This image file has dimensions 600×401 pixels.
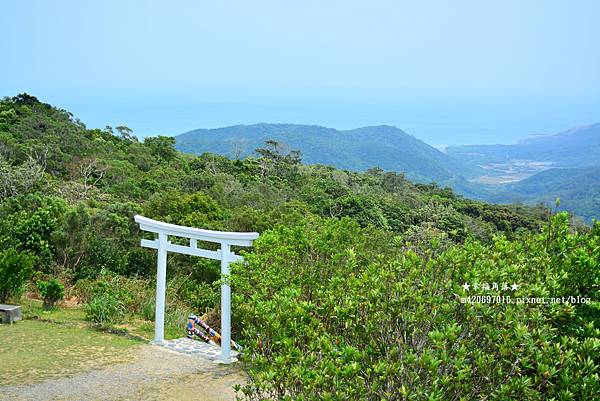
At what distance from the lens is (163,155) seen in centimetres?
3506

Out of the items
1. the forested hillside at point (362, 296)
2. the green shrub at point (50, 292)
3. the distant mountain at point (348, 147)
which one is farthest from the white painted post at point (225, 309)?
the distant mountain at point (348, 147)

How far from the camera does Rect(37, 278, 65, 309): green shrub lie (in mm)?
8758

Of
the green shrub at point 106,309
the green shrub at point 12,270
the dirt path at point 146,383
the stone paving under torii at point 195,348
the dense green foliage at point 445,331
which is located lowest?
the dirt path at point 146,383

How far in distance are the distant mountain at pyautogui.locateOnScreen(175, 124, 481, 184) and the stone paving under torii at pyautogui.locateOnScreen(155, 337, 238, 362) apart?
12958cm

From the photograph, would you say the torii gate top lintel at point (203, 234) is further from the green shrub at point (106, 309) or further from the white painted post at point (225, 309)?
the green shrub at point (106, 309)

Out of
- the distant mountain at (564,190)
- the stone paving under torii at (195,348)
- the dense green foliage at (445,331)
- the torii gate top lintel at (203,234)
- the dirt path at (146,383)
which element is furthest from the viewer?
the distant mountain at (564,190)

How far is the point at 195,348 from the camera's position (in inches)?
301

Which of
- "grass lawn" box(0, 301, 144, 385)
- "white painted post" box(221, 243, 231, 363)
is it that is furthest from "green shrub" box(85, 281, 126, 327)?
"white painted post" box(221, 243, 231, 363)

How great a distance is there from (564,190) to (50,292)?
104019 mm

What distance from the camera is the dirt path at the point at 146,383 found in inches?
233

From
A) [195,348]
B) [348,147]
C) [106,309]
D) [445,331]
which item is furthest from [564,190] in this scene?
[445,331]

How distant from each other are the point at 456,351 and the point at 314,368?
0.73 m

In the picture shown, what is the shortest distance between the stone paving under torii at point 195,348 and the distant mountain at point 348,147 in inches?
5101

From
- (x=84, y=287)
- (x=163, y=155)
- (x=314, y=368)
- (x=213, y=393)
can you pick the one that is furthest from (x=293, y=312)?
(x=163, y=155)
